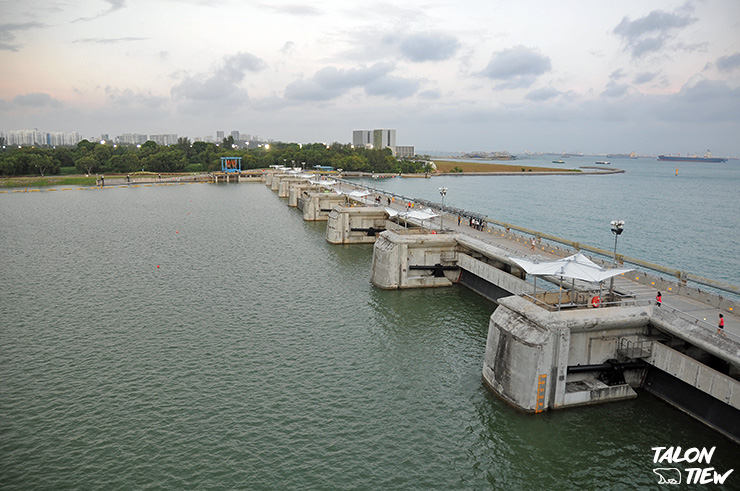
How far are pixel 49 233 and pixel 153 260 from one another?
28.5 metres

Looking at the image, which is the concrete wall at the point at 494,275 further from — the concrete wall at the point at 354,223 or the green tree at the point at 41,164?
the green tree at the point at 41,164

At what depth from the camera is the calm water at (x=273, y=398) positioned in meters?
19.2

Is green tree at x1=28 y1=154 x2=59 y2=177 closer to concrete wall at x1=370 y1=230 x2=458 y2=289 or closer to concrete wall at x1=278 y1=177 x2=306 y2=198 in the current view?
concrete wall at x1=278 y1=177 x2=306 y2=198

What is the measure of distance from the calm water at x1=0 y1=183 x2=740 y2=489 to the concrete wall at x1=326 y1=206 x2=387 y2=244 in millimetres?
16496

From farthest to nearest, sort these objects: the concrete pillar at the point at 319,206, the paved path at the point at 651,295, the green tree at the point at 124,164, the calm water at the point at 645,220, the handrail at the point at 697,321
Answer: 1. the green tree at the point at 124,164
2. the concrete pillar at the point at 319,206
3. the calm water at the point at 645,220
4. the paved path at the point at 651,295
5. the handrail at the point at 697,321

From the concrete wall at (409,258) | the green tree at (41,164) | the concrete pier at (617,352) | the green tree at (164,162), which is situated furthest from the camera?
the green tree at (164,162)

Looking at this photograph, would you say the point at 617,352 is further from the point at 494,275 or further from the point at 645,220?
the point at 645,220

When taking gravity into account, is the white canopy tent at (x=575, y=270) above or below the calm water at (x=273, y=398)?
above

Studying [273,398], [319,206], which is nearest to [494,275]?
[273,398]

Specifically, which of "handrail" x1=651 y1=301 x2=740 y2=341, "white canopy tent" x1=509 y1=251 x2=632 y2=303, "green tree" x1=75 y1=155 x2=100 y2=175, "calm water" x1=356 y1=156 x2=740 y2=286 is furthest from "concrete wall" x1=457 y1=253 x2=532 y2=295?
"green tree" x1=75 y1=155 x2=100 y2=175

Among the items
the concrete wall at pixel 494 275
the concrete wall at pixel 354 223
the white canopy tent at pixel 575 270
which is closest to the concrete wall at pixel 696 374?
the white canopy tent at pixel 575 270

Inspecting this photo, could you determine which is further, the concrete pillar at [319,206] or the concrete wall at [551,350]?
the concrete pillar at [319,206]

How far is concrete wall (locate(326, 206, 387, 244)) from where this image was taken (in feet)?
211

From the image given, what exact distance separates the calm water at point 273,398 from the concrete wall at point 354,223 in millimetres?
16496
